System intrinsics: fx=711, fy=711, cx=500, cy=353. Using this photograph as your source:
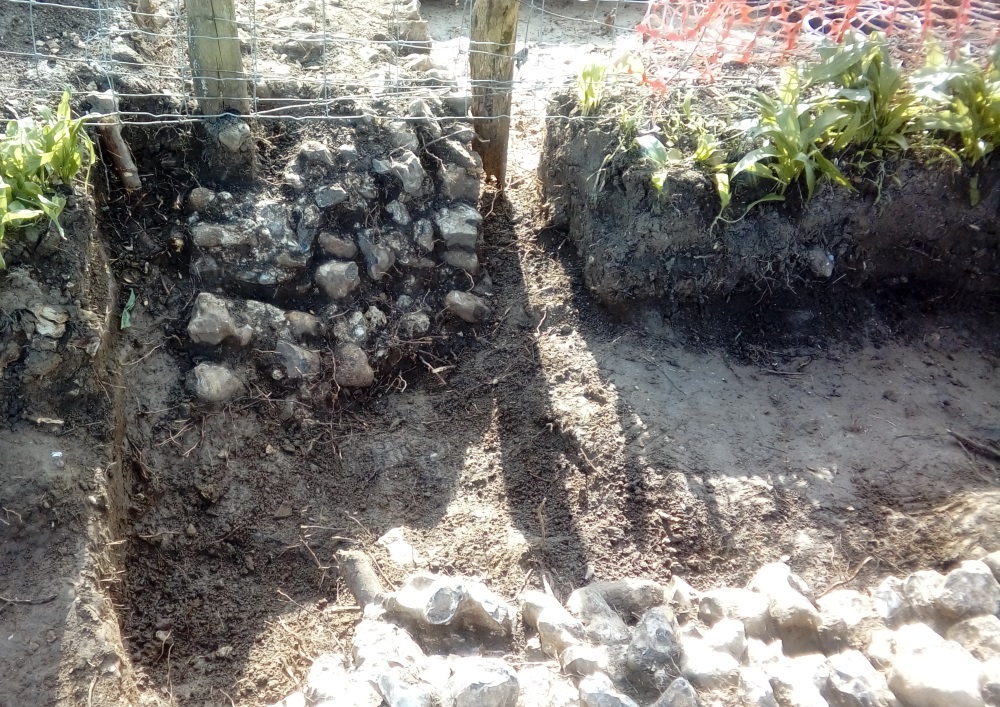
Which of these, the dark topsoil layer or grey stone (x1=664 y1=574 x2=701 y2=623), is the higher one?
the dark topsoil layer

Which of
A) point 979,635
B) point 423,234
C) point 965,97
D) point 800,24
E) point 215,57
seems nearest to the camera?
point 979,635

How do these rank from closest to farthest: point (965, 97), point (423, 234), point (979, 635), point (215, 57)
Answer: point (979, 635) → point (215, 57) → point (965, 97) → point (423, 234)

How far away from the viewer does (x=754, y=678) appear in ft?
6.80

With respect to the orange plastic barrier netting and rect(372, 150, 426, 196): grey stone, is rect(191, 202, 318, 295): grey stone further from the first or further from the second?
the orange plastic barrier netting

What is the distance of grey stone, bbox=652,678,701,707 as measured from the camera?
1.94 metres

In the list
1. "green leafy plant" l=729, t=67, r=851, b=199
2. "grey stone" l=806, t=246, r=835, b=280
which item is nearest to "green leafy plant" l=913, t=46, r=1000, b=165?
"green leafy plant" l=729, t=67, r=851, b=199

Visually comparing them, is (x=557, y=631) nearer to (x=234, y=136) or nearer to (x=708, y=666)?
(x=708, y=666)

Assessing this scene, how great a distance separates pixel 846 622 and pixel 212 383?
246 cm

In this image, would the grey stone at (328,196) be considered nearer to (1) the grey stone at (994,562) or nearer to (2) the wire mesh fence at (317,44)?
(2) the wire mesh fence at (317,44)

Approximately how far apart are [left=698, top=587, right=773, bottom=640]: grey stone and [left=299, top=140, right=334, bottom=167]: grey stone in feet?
7.79

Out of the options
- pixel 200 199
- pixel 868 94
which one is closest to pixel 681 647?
pixel 868 94

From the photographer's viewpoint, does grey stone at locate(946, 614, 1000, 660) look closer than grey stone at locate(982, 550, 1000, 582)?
Yes

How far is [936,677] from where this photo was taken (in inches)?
79.7

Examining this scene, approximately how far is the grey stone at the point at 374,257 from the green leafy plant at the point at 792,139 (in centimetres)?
157
